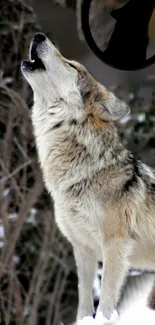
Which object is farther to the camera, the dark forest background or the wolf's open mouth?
the dark forest background

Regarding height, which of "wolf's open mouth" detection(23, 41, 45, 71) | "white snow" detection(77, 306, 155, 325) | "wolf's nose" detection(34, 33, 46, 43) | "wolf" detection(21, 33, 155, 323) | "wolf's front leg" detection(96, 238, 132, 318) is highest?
"wolf's nose" detection(34, 33, 46, 43)

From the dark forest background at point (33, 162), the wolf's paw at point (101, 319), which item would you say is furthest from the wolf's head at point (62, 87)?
the dark forest background at point (33, 162)

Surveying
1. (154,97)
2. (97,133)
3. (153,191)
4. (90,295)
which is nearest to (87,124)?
(97,133)

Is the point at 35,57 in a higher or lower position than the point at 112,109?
higher

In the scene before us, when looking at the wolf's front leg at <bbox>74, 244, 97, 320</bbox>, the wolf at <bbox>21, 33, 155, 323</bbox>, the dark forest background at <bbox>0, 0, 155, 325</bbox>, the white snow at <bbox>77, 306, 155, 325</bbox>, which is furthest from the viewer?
the dark forest background at <bbox>0, 0, 155, 325</bbox>

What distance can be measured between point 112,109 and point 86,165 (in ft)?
1.53

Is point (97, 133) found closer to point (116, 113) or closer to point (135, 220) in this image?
point (116, 113)

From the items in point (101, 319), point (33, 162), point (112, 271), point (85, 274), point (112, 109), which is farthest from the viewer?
point (33, 162)

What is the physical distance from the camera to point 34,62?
539 centimetres

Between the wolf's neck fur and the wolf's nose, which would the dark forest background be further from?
the wolf's nose

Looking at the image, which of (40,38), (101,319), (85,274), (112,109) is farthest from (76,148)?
(101,319)

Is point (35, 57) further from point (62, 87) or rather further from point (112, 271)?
point (112, 271)

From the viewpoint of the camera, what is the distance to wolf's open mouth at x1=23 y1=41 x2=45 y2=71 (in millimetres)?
5363

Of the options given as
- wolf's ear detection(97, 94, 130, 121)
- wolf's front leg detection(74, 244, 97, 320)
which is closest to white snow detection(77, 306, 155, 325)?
wolf's front leg detection(74, 244, 97, 320)
